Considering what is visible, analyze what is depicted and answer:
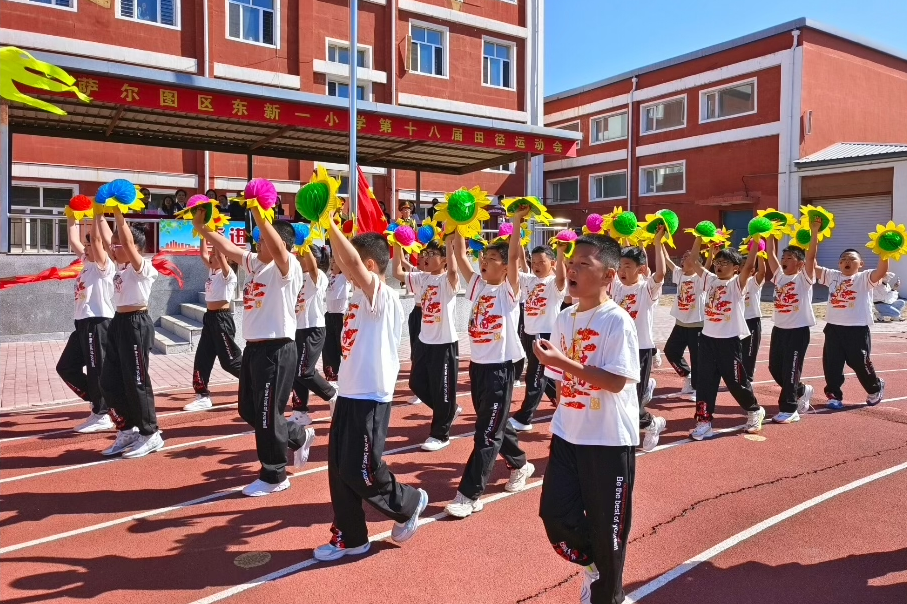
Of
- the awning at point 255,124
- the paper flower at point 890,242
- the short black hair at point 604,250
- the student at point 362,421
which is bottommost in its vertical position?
the student at point 362,421

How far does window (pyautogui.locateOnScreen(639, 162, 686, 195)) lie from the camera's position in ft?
92.6

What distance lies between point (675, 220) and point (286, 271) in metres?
3.88

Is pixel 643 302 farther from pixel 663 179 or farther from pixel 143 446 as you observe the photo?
pixel 663 179

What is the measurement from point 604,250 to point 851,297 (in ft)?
20.2

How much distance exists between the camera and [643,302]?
6930 mm

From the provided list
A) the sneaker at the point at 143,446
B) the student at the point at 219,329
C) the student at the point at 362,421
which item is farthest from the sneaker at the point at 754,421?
the sneaker at the point at 143,446

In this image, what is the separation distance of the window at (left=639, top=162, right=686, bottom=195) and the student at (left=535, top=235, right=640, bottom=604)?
2625cm

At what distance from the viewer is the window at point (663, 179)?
92.6 ft

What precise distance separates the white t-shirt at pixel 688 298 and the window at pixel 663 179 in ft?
68.0

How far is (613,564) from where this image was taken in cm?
333

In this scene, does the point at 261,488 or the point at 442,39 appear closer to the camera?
the point at 261,488

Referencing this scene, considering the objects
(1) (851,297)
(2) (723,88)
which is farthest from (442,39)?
(1) (851,297)

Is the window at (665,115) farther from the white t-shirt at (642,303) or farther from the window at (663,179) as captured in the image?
the white t-shirt at (642,303)

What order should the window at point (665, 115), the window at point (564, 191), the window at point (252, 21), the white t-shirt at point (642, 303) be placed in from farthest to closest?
the window at point (564, 191) < the window at point (665, 115) < the window at point (252, 21) < the white t-shirt at point (642, 303)
